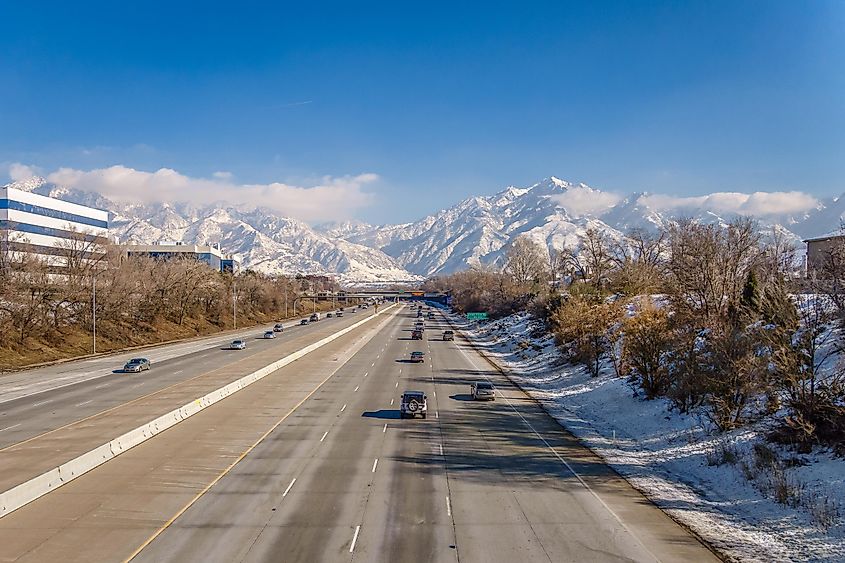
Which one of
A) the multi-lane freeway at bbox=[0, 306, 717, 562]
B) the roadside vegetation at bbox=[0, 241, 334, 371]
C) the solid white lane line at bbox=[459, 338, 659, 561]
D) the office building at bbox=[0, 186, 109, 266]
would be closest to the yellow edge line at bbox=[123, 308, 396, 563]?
the multi-lane freeway at bbox=[0, 306, 717, 562]

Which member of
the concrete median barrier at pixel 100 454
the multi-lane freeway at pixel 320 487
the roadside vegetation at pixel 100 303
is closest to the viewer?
the multi-lane freeway at pixel 320 487

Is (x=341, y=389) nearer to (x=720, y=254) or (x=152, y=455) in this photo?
(x=152, y=455)

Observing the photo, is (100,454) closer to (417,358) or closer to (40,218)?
(417,358)

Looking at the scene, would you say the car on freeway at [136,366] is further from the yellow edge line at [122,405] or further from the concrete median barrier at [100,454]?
the concrete median barrier at [100,454]

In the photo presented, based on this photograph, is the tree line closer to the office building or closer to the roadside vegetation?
the roadside vegetation

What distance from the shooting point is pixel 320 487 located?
23.5 meters

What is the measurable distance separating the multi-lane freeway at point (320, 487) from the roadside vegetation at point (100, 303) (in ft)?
112

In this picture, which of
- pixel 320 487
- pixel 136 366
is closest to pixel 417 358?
pixel 136 366

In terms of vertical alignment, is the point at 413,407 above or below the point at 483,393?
above

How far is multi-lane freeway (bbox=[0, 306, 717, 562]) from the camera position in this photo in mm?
17719

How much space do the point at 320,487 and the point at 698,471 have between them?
1491 cm

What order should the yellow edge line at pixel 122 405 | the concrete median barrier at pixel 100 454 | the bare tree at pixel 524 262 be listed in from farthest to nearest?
the bare tree at pixel 524 262 → the yellow edge line at pixel 122 405 → the concrete median barrier at pixel 100 454

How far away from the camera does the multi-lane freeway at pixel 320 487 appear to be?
17.7 m

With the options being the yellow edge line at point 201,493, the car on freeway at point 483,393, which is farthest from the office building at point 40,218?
the yellow edge line at point 201,493
